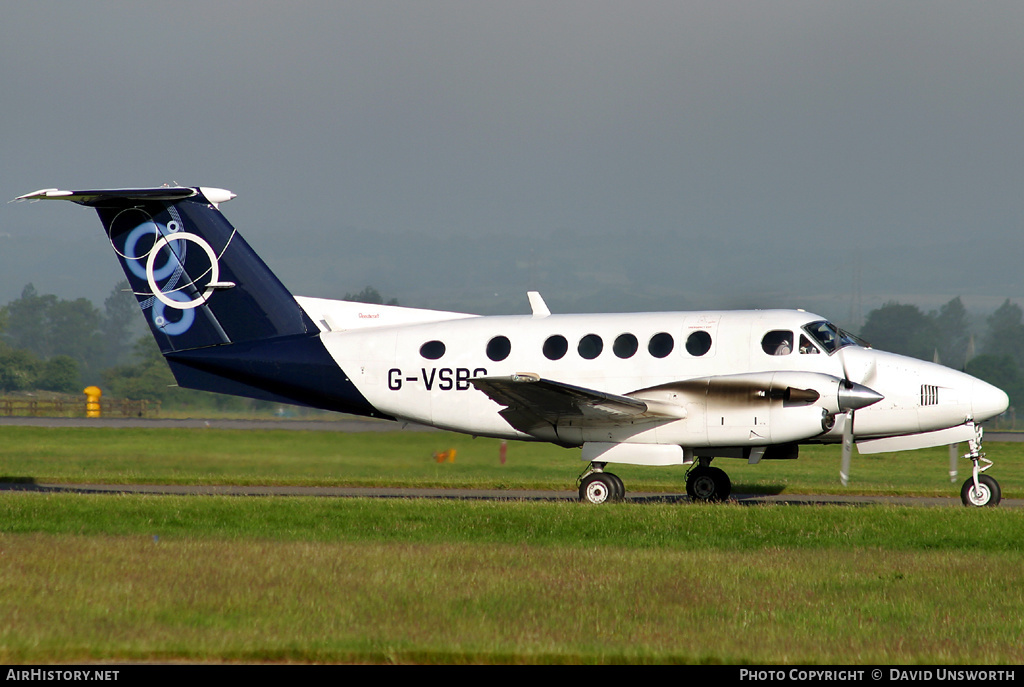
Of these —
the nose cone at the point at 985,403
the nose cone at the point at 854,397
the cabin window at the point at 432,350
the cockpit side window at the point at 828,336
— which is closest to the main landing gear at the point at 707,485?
the cockpit side window at the point at 828,336

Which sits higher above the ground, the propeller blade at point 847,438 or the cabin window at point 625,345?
the cabin window at point 625,345

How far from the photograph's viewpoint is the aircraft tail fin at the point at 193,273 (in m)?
20.5

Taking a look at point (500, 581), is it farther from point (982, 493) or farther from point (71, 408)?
point (71, 408)

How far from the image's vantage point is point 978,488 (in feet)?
57.2

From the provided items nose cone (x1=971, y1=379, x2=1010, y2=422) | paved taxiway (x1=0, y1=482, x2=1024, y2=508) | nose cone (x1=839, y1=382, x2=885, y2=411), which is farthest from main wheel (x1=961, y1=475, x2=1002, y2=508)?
nose cone (x1=839, y1=382, x2=885, y2=411)

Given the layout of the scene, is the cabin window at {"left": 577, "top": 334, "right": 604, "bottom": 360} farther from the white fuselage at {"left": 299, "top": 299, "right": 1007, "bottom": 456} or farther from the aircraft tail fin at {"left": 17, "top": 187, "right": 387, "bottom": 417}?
the aircraft tail fin at {"left": 17, "top": 187, "right": 387, "bottom": 417}

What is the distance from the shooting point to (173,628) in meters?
8.45

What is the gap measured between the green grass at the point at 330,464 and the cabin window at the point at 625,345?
→ 4.22 m

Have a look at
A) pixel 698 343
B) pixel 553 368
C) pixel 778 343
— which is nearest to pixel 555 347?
pixel 553 368

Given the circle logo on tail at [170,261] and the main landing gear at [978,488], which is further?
the circle logo on tail at [170,261]

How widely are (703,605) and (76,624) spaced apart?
18.2 ft

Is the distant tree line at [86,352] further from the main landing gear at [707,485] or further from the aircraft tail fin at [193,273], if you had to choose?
the main landing gear at [707,485]

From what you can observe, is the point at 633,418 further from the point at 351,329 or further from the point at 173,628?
the point at 173,628

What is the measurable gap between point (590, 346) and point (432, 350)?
3.14 m
